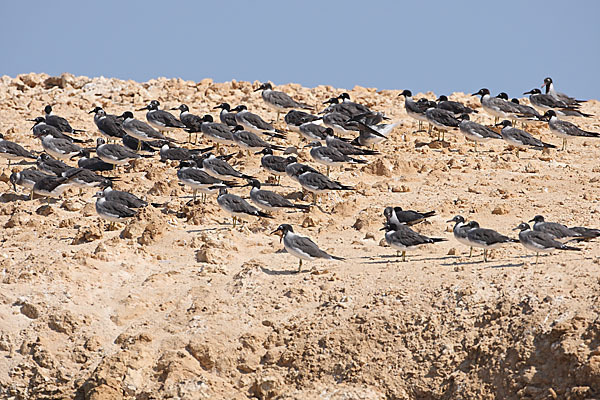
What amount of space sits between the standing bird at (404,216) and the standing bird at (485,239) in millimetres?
1639

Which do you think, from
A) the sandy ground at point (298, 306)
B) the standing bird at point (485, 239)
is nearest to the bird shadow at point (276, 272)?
the sandy ground at point (298, 306)

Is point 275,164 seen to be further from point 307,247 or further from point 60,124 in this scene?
point 60,124

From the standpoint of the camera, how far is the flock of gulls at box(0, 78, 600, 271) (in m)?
14.1

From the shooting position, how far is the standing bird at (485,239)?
1357 cm

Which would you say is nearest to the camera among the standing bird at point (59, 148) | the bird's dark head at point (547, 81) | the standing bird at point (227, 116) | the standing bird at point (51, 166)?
the standing bird at point (51, 166)

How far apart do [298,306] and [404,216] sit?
2967mm

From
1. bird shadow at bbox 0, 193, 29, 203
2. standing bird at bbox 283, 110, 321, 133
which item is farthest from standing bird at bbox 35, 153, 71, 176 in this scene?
standing bird at bbox 283, 110, 321, 133

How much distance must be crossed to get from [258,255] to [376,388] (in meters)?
3.59

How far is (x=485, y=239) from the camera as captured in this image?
13586 millimetres

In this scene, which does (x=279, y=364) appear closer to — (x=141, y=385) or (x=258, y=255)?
(x=141, y=385)

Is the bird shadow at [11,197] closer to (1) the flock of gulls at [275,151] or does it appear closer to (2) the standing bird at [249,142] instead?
(1) the flock of gulls at [275,151]

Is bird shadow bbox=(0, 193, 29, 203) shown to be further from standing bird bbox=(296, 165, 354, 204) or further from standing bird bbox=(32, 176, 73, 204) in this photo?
standing bird bbox=(296, 165, 354, 204)

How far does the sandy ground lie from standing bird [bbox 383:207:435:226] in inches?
14.4

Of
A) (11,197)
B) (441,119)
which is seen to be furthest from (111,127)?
(441,119)
